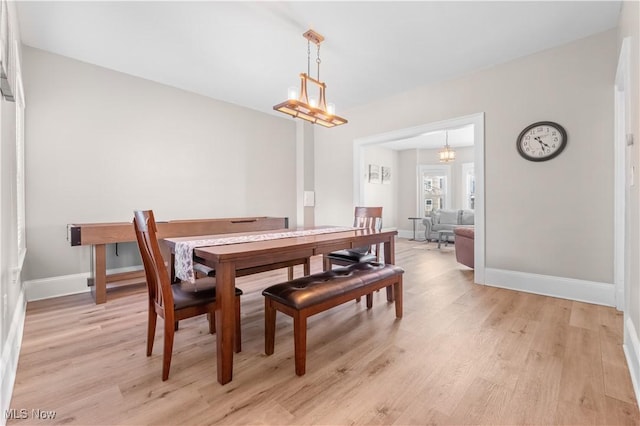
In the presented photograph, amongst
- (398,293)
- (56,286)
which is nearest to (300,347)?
(398,293)

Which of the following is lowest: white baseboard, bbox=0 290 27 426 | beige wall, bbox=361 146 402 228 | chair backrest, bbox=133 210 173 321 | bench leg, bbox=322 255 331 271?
white baseboard, bbox=0 290 27 426

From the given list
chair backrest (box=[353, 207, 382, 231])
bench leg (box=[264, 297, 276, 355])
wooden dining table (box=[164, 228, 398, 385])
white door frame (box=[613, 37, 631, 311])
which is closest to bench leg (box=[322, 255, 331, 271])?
chair backrest (box=[353, 207, 382, 231])

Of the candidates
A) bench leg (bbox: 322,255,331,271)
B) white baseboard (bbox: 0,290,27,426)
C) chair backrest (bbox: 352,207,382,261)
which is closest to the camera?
white baseboard (bbox: 0,290,27,426)

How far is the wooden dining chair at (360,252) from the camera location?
3053 mm

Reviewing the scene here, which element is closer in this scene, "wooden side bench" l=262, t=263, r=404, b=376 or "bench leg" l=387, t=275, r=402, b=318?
"wooden side bench" l=262, t=263, r=404, b=376

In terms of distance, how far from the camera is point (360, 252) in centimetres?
324

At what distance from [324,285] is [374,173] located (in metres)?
6.17

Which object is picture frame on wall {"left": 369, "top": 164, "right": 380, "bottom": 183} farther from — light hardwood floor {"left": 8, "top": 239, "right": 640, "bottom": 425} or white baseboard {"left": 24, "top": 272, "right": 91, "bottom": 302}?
white baseboard {"left": 24, "top": 272, "right": 91, "bottom": 302}

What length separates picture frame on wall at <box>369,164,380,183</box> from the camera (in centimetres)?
768

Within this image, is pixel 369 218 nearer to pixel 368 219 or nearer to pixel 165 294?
pixel 368 219

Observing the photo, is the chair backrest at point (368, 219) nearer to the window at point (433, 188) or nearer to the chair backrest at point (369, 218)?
the chair backrest at point (369, 218)

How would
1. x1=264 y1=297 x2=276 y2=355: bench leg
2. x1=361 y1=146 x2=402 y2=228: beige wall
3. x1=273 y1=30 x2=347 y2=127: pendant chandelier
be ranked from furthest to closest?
x1=361 y1=146 x2=402 y2=228: beige wall
x1=273 y1=30 x2=347 y2=127: pendant chandelier
x1=264 y1=297 x2=276 y2=355: bench leg

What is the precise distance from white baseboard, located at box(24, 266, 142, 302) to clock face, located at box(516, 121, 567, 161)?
5171 mm

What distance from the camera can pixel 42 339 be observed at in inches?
85.0
